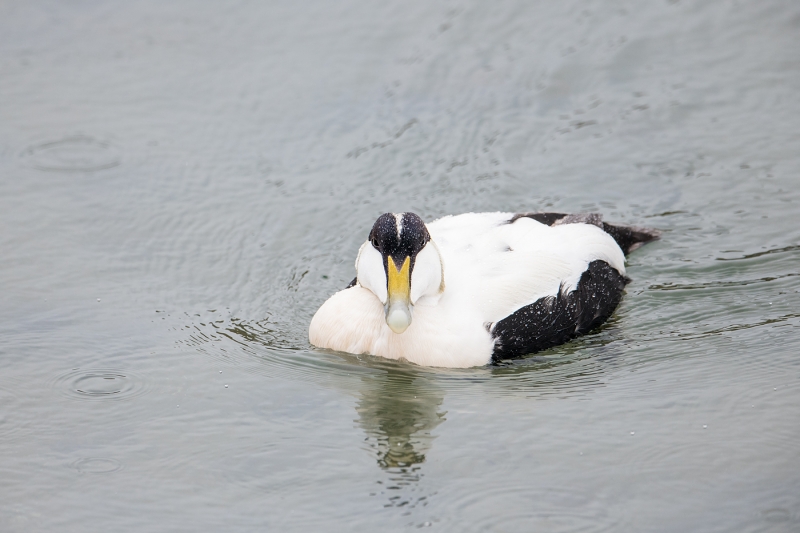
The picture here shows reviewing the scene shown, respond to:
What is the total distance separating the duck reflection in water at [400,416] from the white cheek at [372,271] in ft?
1.78

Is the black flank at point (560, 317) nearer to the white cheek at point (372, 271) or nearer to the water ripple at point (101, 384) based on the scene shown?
the white cheek at point (372, 271)

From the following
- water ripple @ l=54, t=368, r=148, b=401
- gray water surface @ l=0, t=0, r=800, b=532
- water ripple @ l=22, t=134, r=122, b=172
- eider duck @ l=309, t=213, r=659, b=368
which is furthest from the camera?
water ripple @ l=22, t=134, r=122, b=172

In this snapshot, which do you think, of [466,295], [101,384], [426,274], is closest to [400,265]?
[426,274]

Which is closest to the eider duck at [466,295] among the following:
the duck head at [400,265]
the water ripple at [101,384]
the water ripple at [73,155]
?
the duck head at [400,265]

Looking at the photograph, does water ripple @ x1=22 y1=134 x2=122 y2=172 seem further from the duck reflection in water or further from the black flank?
the black flank

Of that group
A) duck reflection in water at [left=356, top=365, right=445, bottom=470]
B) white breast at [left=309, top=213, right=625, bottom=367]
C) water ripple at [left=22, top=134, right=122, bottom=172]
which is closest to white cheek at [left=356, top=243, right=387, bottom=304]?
white breast at [left=309, top=213, right=625, bottom=367]

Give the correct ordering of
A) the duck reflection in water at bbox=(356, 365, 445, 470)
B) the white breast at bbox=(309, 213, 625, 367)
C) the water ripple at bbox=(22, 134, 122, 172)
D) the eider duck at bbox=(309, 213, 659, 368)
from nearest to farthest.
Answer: the duck reflection in water at bbox=(356, 365, 445, 470)
the eider duck at bbox=(309, 213, 659, 368)
the white breast at bbox=(309, 213, 625, 367)
the water ripple at bbox=(22, 134, 122, 172)

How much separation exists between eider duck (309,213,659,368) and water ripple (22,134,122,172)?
12.4 feet

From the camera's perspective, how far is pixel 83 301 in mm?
7539

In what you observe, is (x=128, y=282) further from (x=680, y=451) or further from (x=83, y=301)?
(x=680, y=451)

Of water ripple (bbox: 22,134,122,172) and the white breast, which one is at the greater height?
water ripple (bbox: 22,134,122,172)

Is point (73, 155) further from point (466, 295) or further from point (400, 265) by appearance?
point (466, 295)

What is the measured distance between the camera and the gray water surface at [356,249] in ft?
17.5

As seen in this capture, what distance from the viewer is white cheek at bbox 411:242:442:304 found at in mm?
6566
